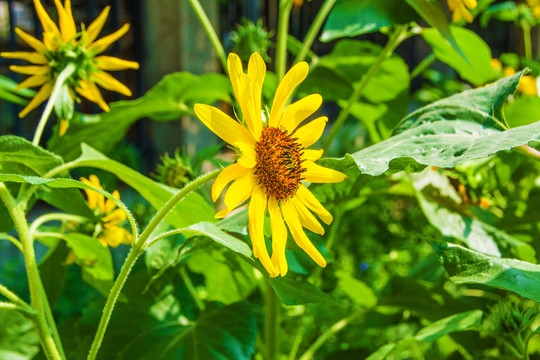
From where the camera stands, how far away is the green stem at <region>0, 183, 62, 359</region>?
16.2 inches

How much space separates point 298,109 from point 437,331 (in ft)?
0.79

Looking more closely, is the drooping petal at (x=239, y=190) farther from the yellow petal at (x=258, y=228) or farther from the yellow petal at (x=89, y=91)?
the yellow petal at (x=89, y=91)

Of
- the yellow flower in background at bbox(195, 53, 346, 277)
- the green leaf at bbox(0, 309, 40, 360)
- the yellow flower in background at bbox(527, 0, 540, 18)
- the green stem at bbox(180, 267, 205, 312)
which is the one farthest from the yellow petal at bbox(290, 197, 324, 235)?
the yellow flower in background at bbox(527, 0, 540, 18)

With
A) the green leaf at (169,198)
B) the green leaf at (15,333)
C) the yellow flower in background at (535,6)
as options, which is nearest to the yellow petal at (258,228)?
the green leaf at (169,198)

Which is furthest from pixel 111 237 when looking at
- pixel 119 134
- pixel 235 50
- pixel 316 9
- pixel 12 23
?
pixel 316 9

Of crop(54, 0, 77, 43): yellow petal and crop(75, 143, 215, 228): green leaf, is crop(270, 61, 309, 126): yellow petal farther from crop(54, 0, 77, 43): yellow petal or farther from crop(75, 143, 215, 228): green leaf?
crop(54, 0, 77, 43): yellow petal

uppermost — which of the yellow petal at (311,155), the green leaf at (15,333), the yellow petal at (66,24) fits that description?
the yellow petal at (66,24)

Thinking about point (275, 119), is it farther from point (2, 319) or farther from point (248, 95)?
point (2, 319)

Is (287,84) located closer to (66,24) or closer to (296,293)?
(296,293)

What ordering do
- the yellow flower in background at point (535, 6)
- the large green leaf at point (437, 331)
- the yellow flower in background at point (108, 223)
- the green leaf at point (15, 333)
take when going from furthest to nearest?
1. the yellow flower in background at point (535, 6)
2. the green leaf at point (15, 333)
3. the yellow flower in background at point (108, 223)
4. the large green leaf at point (437, 331)

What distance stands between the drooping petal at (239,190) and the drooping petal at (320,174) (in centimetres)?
5

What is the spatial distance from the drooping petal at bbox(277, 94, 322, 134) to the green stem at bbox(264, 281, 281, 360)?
0.27 m

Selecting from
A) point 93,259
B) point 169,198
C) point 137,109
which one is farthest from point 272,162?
point 137,109

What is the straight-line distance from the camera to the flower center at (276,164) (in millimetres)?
409
